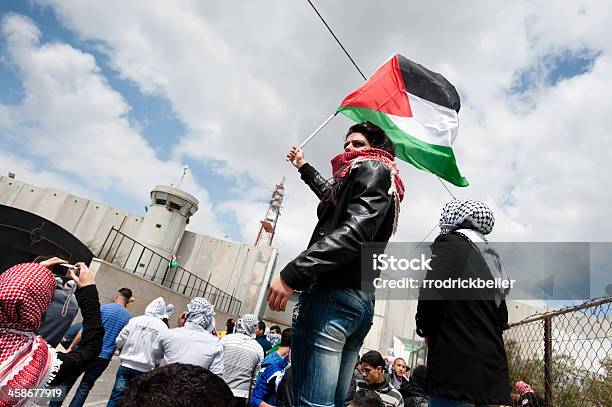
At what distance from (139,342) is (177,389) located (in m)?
4.00

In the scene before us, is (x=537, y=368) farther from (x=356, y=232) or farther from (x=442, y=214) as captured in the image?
(x=356, y=232)

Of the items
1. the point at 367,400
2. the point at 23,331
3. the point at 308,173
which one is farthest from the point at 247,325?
the point at 23,331

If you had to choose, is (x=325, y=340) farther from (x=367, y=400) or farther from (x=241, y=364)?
(x=241, y=364)

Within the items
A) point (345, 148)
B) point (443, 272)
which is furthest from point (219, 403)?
point (345, 148)

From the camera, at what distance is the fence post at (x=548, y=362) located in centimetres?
288

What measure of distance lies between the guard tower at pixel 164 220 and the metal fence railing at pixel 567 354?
2066 centimetres

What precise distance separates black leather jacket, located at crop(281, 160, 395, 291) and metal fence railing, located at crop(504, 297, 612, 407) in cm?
184

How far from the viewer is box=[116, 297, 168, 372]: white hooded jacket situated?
421 cm

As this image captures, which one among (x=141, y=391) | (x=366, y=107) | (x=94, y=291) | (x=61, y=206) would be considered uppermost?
(x=61, y=206)

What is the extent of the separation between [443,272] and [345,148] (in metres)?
0.89

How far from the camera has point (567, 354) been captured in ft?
15.2

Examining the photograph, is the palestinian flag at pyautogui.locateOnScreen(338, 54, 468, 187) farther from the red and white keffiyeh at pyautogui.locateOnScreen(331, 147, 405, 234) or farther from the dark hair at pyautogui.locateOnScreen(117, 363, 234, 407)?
the dark hair at pyautogui.locateOnScreen(117, 363, 234, 407)

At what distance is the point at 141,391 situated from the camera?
90cm

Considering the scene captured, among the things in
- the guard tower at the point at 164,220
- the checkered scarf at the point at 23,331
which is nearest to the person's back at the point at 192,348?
the checkered scarf at the point at 23,331
